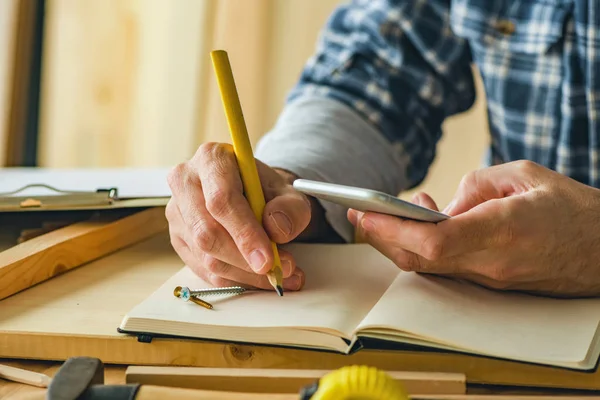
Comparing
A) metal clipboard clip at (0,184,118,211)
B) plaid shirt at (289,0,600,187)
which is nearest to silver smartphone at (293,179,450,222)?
metal clipboard clip at (0,184,118,211)

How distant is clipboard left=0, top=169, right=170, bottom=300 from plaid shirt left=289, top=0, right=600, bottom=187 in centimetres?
38

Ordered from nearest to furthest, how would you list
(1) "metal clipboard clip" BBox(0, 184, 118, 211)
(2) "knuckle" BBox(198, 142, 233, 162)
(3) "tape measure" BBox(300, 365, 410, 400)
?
(3) "tape measure" BBox(300, 365, 410, 400) < (2) "knuckle" BBox(198, 142, 233, 162) < (1) "metal clipboard clip" BBox(0, 184, 118, 211)

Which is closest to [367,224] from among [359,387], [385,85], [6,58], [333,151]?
[359,387]

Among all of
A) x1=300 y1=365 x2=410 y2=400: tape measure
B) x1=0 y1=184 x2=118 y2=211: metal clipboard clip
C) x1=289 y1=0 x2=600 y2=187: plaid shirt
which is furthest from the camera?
x1=289 y1=0 x2=600 y2=187: plaid shirt

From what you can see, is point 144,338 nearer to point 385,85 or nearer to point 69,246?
point 69,246

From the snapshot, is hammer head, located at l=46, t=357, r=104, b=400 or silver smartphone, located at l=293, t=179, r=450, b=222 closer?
hammer head, located at l=46, t=357, r=104, b=400

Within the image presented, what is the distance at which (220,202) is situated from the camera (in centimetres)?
71

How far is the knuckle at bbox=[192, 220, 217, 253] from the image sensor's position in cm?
72

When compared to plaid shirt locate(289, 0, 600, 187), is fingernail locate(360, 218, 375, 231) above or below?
below

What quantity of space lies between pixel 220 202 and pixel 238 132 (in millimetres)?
75

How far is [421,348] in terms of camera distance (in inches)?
23.5

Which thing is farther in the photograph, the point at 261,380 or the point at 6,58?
the point at 6,58

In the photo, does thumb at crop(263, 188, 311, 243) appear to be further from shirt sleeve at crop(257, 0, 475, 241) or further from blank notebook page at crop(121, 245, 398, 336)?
shirt sleeve at crop(257, 0, 475, 241)

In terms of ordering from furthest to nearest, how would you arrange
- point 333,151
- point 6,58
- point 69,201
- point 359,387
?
point 6,58 < point 333,151 < point 69,201 < point 359,387
